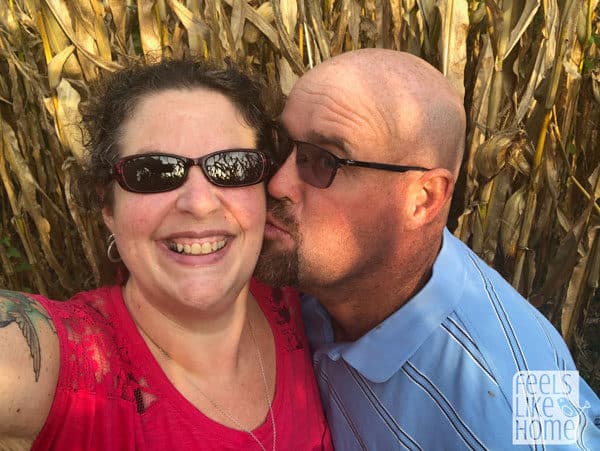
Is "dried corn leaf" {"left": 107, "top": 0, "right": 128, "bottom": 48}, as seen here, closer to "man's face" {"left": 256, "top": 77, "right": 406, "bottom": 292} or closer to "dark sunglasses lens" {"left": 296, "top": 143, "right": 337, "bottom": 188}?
"man's face" {"left": 256, "top": 77, "right": 406, "bottom": 292}

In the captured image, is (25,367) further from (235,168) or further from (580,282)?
(580,282)

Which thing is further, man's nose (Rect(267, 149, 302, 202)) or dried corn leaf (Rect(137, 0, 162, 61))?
dried corn leaf (Rect(137, 0, 162, 61))

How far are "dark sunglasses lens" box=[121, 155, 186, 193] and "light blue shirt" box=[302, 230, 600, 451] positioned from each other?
846 mm

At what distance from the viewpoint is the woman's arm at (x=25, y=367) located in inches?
50.3

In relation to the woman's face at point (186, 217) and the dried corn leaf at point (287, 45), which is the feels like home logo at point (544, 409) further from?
the dried corn leaf at point (287, 45)

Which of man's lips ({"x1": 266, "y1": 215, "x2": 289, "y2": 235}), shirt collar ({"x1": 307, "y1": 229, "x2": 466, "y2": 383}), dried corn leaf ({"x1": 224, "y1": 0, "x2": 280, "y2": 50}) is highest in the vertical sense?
dried corn leaf ({"x1": 224, "y1": 0, "x2": 280, "y2": 50})

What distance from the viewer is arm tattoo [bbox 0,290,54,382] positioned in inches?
52.2

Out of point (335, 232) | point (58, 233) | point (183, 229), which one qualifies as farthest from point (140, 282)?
point (58, 233)

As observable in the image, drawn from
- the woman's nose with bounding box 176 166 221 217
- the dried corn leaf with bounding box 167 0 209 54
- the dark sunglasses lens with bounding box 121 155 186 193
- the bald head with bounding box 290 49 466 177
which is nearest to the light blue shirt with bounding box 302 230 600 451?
the bald head with bounding box 290 49 466 177

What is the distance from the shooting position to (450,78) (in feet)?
7.41

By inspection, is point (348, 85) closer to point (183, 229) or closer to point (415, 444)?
point (183, 229)

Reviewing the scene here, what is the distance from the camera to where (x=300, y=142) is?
2.00m

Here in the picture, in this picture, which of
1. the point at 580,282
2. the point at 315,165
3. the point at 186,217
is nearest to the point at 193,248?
the point at 186,217

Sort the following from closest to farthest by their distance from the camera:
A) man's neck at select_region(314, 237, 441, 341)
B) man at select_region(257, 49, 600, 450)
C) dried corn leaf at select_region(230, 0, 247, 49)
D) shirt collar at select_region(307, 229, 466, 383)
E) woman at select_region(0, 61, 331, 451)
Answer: woman at select_region(0, 61, 331, 451) < man at select_region(257, 49, 600, 450) < shirt collar at select_region(307, 229, 466, 383) < man's neck at select_region(314, 237, 441, 341) < dried corn leaf at select_region(230, 0, 247, 49)
